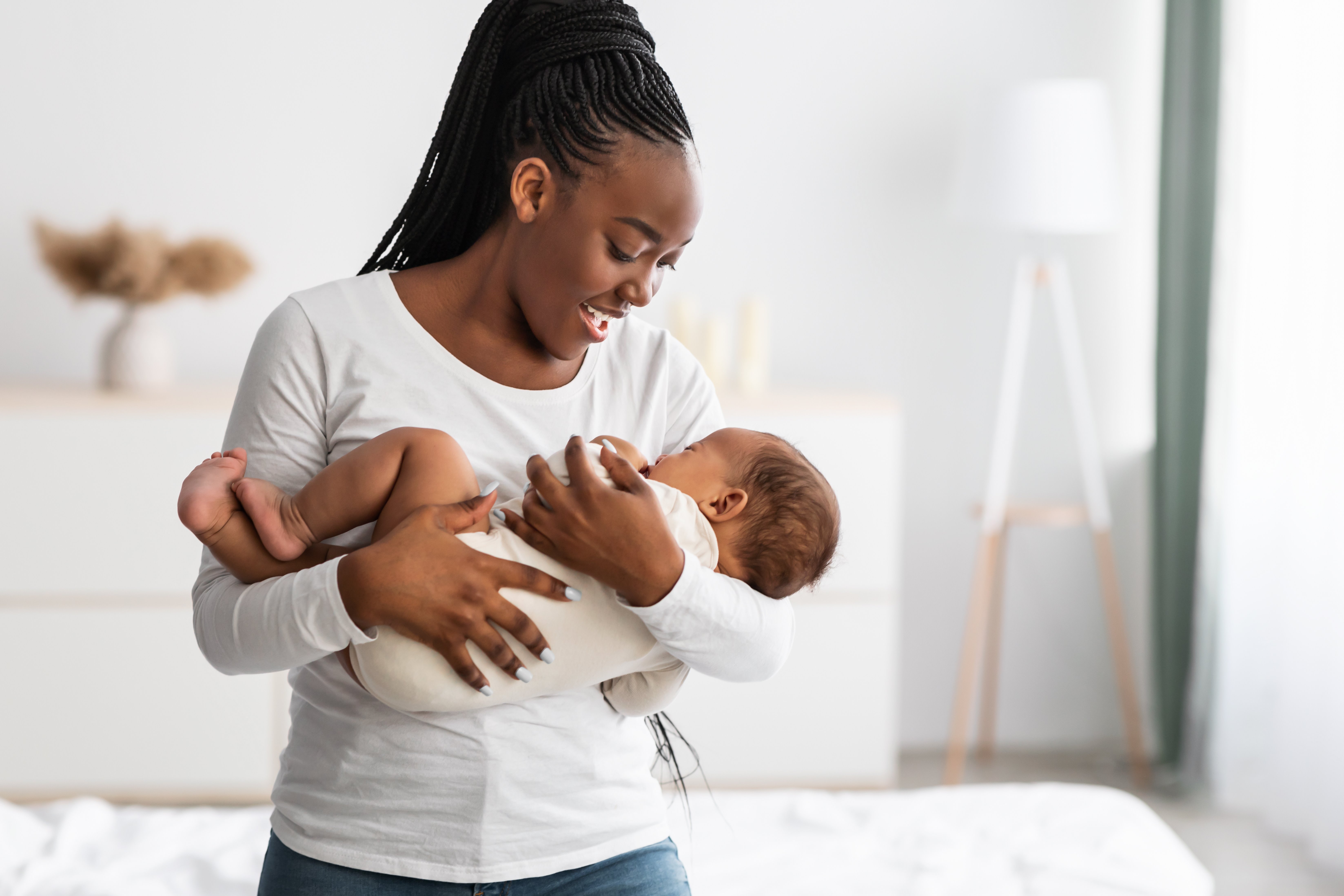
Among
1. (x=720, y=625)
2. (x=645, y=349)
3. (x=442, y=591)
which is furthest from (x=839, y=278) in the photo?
(x=442, y=591)

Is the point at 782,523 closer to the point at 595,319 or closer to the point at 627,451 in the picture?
the point at 627,451

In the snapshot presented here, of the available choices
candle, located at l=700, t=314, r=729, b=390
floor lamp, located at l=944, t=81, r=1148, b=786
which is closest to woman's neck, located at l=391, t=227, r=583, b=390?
candle, located at l=700, t=314, r=729, b=390

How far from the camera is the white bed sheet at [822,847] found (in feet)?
5.27

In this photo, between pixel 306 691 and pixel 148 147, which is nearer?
pixel 306 691

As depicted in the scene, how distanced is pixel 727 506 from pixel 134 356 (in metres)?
2.20

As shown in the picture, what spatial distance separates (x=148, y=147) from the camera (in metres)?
3.22

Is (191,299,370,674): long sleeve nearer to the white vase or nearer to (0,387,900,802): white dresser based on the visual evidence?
(0,387,900,802): white dresser

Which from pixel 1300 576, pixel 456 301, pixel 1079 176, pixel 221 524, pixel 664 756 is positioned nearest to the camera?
pixel 221 524

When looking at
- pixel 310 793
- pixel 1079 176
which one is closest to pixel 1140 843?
pixel 310 793

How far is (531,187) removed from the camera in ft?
3.82

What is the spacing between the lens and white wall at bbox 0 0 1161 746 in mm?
3213

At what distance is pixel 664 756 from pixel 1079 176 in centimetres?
223

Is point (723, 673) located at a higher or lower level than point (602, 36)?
lower

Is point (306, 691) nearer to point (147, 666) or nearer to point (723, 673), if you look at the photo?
point (723, 673)
